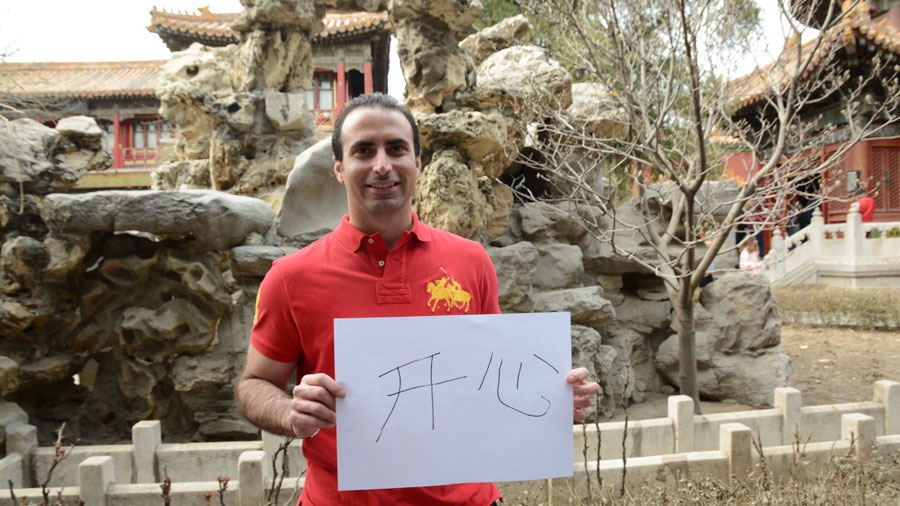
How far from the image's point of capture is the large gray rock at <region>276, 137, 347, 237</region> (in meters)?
4.13

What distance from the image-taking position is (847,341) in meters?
8.10

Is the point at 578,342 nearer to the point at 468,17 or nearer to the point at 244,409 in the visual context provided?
the point at 468,17

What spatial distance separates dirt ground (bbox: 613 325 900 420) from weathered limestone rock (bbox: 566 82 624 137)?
8.35 ft

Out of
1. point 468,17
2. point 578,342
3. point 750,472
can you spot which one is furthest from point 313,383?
point 468,17

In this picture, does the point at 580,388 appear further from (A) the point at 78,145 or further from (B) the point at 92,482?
(A) the point at 78,145

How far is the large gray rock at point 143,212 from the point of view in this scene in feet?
11.7

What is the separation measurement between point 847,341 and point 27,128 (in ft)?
32.2

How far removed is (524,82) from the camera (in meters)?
4.84

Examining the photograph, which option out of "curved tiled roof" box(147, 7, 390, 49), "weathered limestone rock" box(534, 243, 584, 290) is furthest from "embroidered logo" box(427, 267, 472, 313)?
"curved tiled roof" box(147, 7, 390, 49)

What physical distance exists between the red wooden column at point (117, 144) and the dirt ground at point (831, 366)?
13.1 metres

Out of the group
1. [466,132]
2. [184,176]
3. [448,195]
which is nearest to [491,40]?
[466,132]

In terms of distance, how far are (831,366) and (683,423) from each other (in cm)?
453

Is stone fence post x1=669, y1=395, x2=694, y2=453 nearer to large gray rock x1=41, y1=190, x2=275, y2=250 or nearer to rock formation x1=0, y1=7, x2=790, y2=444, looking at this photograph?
rock formation x1=0, y1=7, x2=790, y2=444

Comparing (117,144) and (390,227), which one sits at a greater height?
(117,144)
